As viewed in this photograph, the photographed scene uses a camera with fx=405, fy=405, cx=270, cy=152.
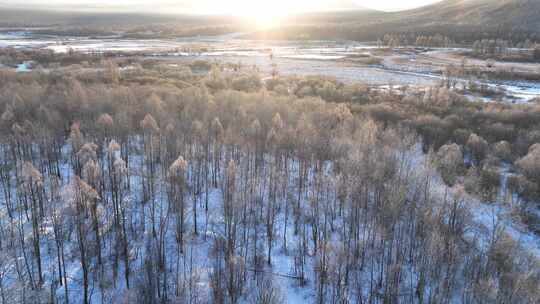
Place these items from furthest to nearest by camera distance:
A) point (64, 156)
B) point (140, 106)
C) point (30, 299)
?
point (140, 106)
point (64, 156)
point (30, 299)

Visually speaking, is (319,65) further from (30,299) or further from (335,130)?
(30,299)

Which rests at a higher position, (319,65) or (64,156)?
(319,65)

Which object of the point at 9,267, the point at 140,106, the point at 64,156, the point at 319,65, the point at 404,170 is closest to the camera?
the point at 9,267

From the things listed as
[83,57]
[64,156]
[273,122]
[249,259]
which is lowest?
[249,259]

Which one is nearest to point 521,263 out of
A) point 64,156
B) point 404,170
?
point 404,170

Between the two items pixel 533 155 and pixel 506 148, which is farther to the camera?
pixel 506 148

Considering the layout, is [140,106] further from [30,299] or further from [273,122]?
[30,299]
